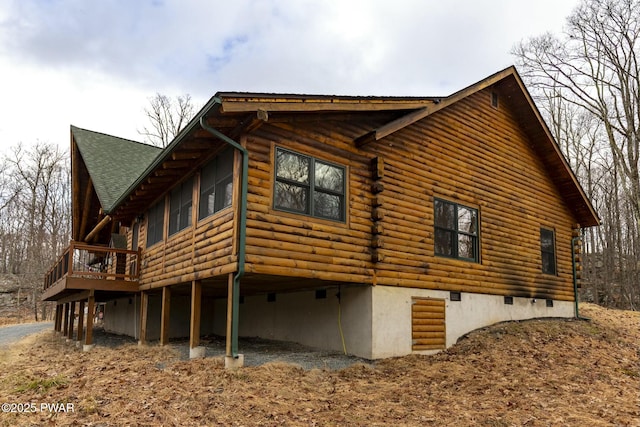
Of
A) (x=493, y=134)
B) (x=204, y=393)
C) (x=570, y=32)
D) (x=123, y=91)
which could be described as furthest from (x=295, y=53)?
(x=204, y=393)

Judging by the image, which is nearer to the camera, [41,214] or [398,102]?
[398,102]

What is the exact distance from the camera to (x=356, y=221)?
991 cm

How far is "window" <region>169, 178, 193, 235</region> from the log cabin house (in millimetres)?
69

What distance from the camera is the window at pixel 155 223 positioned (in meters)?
13.0

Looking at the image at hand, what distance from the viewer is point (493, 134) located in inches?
535

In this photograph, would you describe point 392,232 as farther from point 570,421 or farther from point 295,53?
Answer: point 295,53

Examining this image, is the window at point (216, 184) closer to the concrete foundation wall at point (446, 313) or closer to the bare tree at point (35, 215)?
the concrete foundation wall at point (446, 313)

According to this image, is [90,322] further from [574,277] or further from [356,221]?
[574,277]

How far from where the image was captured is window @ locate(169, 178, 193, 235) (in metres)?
11.0

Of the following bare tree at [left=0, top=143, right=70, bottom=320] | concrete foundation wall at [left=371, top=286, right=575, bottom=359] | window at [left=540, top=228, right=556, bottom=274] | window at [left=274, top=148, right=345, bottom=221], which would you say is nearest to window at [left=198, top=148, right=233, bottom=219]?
window at [left=274, top=148, right=345, bottom=221]

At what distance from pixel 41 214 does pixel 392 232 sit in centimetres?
3517

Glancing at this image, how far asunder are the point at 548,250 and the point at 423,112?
6.82 meters

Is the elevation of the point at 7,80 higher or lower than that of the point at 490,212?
higher

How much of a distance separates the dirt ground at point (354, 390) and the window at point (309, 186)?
287 cm
